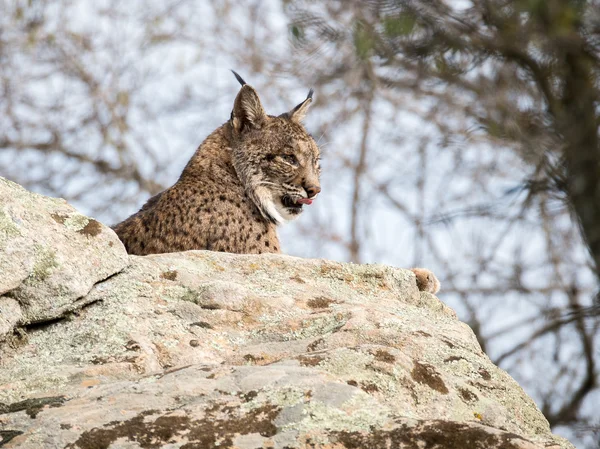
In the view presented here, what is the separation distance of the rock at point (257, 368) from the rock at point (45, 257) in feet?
0.24

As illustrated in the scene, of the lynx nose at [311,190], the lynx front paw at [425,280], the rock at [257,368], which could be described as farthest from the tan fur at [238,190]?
the rock at [257,368]

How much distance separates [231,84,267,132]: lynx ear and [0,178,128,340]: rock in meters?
2.67

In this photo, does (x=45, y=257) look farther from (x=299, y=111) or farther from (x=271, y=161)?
(x=299, y=111)

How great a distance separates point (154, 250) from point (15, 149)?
8.59 m

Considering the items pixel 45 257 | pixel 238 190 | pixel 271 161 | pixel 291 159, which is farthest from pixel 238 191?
pixel 45 257

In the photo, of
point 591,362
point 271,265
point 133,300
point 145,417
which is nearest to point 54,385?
point 145,417

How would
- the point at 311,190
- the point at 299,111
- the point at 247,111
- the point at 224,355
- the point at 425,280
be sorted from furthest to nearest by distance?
the point at 299,111
the point at 247,111
the point at 311,190
the point at 425,280
the point at 224,355

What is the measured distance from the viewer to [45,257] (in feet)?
12.4

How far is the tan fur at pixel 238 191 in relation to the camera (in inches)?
231

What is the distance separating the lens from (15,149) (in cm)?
1359

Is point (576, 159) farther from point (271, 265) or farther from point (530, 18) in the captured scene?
point (271, 265)

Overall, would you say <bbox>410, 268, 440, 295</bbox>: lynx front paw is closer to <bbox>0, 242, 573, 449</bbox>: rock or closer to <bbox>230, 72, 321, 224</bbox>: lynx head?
<bbox>0, 242, 573, 449</bbox>: rock

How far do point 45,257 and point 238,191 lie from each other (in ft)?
8.69

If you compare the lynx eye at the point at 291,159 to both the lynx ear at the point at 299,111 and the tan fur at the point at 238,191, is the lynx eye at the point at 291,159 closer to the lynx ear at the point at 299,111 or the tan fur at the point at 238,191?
the tan fur at the point at 238,191
